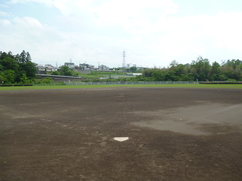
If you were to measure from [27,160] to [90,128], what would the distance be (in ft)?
13.5

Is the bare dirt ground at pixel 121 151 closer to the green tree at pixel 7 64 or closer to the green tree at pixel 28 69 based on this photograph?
the green tree at pixel 7 64

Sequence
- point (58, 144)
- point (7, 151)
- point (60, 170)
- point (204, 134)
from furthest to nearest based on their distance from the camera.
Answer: point (204, 134), point (58, 144), point (7, 151), point (60, 170)

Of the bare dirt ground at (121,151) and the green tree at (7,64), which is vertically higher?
the green tree at (7,64)

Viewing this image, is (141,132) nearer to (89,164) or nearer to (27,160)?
(89,164)

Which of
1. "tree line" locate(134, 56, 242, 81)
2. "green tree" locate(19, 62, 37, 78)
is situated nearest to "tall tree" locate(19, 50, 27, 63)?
Result: "green tree" locate(19, 62, 37, 78)

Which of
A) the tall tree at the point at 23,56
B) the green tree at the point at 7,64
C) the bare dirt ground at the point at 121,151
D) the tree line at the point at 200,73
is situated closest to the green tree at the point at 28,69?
the green tree at the point at 7,64

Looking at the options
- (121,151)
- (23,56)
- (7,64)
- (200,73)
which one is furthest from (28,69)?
(121,151)

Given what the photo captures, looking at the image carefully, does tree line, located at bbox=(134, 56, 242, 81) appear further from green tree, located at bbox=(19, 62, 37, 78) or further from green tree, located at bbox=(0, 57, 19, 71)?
green tree, located at bbox=(0, 57, 19, 71)

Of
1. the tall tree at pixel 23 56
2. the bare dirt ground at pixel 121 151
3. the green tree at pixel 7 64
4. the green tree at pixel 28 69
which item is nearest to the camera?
the bare dirt ground at pixel 121 151

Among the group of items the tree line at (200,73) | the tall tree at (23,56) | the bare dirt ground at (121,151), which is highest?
the tall tree at (23,56)

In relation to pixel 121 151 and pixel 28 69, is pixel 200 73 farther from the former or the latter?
pixel 121 151

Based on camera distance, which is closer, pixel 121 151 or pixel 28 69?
pixel 121 151

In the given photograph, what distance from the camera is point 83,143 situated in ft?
25.1

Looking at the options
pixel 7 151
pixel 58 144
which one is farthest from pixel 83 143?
pixel 7 151
